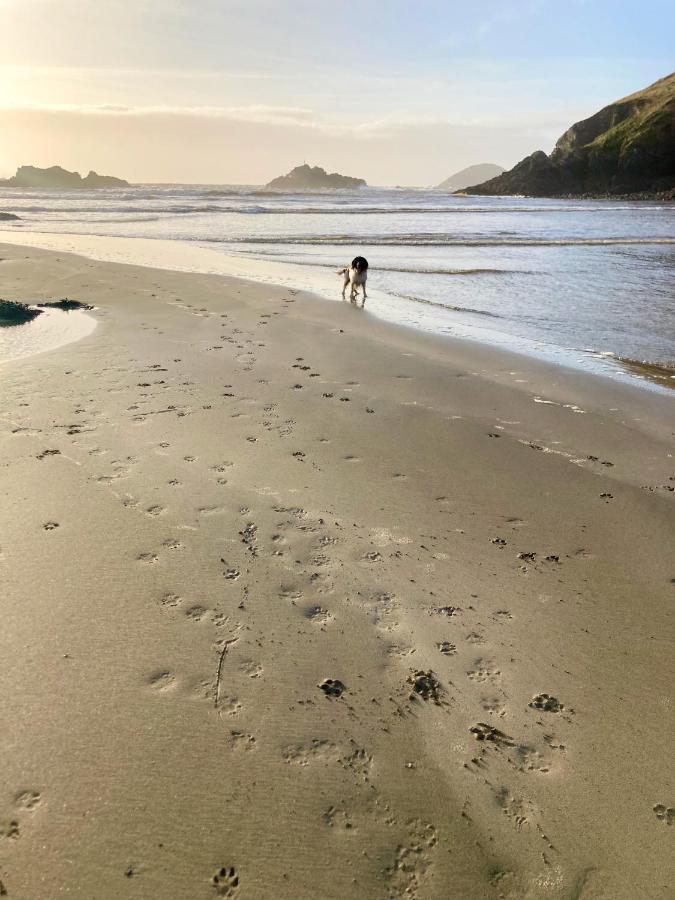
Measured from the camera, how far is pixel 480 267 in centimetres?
1723

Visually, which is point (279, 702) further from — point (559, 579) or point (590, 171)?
point (590, 171)

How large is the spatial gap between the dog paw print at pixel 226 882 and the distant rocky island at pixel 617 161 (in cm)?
8152

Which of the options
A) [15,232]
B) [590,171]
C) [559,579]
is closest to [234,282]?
[559,579]

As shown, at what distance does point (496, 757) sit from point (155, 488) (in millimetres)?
2709

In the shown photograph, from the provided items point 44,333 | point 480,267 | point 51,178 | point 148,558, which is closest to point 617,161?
point 480,267

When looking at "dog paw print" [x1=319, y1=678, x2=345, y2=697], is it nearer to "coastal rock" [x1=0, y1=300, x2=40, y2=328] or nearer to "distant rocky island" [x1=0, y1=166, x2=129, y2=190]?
"coastal rock" [x1=0, y1=300, x2=40, y2=328]

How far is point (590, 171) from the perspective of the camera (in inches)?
3297

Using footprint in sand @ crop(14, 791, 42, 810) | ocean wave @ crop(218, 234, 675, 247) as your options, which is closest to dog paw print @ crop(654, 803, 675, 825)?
footprint in sand @ crop(14, 791, 42, 810)

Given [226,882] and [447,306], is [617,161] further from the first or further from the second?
[226,882]

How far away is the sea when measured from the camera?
30.9 ft

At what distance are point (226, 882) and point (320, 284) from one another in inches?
513

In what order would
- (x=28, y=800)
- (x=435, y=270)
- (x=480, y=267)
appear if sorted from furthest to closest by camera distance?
(x=480, y=267), (x=435, y=270), (x=28, y=800)

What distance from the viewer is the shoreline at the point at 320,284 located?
7.77 meters

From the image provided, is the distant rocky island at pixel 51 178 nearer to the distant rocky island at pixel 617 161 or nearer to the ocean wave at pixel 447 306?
the distant rocky island at pixel 617 161
